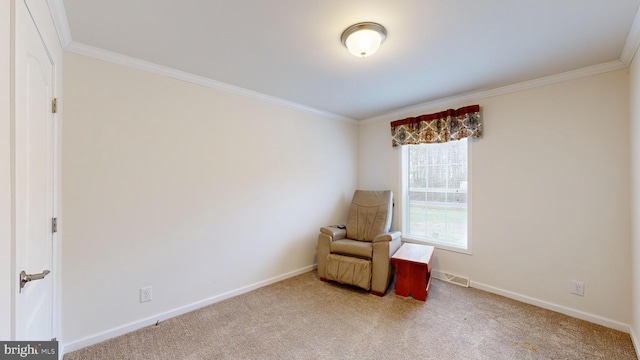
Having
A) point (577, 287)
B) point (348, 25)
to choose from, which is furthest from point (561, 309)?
point (348, 25)

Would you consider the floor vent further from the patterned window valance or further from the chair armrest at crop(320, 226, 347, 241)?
the patterned window valance

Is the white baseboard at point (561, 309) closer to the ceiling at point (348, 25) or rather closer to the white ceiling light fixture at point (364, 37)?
the ceiling at point (348, 25)

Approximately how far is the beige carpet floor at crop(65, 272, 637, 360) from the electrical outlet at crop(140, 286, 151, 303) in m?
0.25

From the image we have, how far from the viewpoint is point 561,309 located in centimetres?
247

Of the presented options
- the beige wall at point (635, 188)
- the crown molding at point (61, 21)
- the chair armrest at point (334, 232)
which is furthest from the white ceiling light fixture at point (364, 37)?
the chair armrest at point (334, 232)

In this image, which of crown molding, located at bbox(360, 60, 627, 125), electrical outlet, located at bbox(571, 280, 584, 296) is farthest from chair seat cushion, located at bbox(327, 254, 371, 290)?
crown molding, located at bbox(360, 60, 627, 125)

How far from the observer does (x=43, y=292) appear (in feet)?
4.81

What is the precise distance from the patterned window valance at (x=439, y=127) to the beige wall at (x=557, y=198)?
0.15 m

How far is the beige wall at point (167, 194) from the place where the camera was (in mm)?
1987

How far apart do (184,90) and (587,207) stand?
3.94 metres

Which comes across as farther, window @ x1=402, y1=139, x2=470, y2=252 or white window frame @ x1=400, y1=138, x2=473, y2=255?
window @ x1=402, y1=139, x2=470, y2=252

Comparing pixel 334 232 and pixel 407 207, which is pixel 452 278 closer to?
pixel 407 207

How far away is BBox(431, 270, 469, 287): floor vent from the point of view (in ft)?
10.2

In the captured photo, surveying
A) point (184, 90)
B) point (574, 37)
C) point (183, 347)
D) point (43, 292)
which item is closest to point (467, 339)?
point (183, 347)
